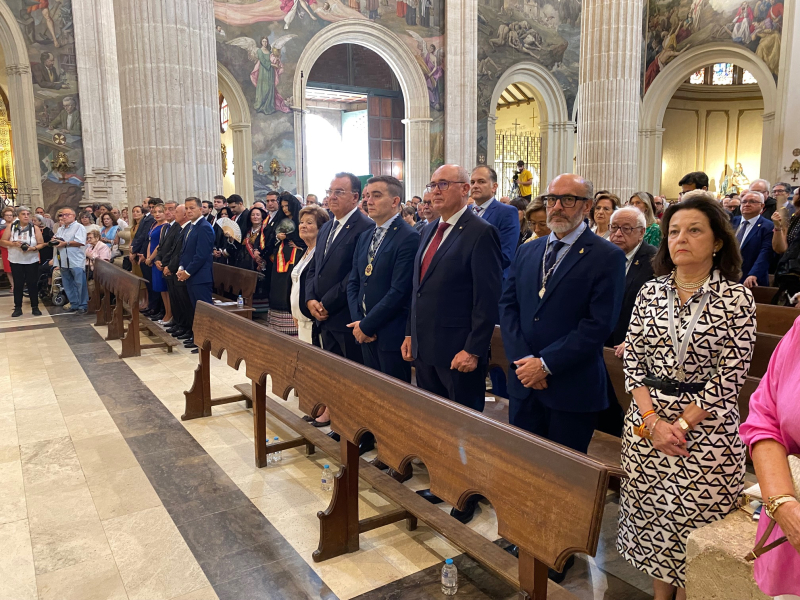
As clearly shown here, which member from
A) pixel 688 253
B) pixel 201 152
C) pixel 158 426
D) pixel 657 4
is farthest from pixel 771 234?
pixel 657 4

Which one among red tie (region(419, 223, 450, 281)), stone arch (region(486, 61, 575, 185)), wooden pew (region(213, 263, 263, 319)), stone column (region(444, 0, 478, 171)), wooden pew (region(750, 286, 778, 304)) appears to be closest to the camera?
red tie (region(419, 223, 450, 281))

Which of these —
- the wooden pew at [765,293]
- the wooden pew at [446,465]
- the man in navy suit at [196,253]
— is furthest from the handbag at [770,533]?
the man in navy suit at [196,253]

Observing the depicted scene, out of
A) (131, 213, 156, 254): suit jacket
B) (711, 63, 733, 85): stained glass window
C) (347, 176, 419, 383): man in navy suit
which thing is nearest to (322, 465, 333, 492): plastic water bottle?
(347, 176, 419, 383): man in navy suit

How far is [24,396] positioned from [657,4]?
19931 millimetres

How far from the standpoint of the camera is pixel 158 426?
4.14m

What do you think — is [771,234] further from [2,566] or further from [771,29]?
[771,29]

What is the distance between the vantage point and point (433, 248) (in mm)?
3084

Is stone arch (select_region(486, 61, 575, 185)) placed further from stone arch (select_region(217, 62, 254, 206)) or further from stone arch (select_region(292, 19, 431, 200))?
stone arch (select_region(217, 62, 254, 206))

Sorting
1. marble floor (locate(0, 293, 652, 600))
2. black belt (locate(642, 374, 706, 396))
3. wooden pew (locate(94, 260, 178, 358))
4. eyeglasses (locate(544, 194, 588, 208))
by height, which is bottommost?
marble floor (locate(0, 293, 652, 600))

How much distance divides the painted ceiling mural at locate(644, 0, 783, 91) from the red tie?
1730 centimetres

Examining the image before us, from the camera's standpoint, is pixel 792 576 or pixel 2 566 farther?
pixel 2 566

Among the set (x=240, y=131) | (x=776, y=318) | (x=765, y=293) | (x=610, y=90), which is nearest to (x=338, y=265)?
(x=776, y=318)

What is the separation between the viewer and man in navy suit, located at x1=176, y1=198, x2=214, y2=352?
632cm

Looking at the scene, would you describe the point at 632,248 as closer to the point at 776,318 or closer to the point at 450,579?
the point at 776,318
